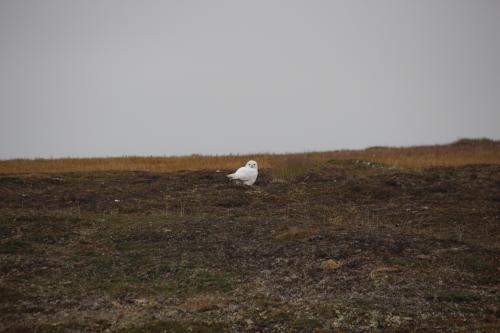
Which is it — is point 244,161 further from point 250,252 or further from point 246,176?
point 250,252

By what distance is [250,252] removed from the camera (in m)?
17.4

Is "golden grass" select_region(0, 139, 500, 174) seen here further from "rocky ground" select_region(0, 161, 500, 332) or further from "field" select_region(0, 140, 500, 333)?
"rocky ground" select_region(0, 161, 500, 332)

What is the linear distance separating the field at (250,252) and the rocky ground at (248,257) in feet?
0.15

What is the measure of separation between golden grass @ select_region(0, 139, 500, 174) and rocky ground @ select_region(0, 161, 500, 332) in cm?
528

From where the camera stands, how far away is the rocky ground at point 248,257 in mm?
12734

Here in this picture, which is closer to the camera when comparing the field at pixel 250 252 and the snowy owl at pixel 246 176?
the field at pixel 250 252

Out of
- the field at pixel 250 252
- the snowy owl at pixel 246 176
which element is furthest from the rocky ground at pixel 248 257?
the snowy owl at pixel 246 176

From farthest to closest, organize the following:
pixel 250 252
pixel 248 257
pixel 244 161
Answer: pixel 244 161, pixel 250 252, pixel 248 257

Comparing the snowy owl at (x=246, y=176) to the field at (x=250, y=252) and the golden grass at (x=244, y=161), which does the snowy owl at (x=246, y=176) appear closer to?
the field at (x=250, y=252)

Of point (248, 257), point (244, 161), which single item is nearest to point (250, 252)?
point (248, 257)

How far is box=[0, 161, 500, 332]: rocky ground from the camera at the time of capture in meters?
12.7

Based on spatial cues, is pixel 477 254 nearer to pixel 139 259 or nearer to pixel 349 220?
pixel 349 220

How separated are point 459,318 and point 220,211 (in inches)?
478

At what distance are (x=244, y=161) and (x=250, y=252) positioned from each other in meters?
19.8
